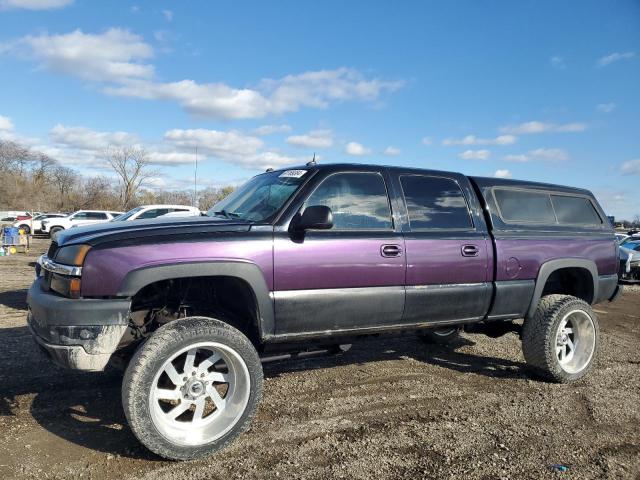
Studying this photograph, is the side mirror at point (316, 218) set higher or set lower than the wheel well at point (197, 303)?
higher

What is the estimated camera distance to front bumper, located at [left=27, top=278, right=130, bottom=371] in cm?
299

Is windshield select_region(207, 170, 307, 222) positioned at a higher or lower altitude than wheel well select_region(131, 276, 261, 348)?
higher

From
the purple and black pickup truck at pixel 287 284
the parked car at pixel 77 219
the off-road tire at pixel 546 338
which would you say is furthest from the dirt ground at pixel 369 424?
the parked car at pixel 77 219

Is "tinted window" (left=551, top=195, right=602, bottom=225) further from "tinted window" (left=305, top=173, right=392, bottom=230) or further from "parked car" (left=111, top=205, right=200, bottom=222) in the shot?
"parked car" (left=111, top=205, right=200, bottom=222)

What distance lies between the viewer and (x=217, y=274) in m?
3.28

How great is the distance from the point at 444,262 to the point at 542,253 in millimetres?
1275

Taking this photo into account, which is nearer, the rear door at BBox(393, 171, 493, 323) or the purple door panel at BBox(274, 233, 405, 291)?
the purple door panel at BBox(274, 233, 405, 291)

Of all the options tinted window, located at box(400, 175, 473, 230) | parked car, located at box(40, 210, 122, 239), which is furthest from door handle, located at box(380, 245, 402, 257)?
parked car, located at box(40, 210, 122, 239)

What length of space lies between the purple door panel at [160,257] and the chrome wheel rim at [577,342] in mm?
3372

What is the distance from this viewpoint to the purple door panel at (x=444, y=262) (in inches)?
157

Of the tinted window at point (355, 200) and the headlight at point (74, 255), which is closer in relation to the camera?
the headlight at point (74, 255)

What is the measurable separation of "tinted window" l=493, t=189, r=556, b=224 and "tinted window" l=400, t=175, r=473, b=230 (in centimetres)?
52

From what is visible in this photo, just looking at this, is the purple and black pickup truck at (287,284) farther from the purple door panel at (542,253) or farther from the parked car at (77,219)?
the parked car at (77,219)

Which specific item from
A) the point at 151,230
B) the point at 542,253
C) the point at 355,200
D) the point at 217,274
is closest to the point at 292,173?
the point at 355,200
